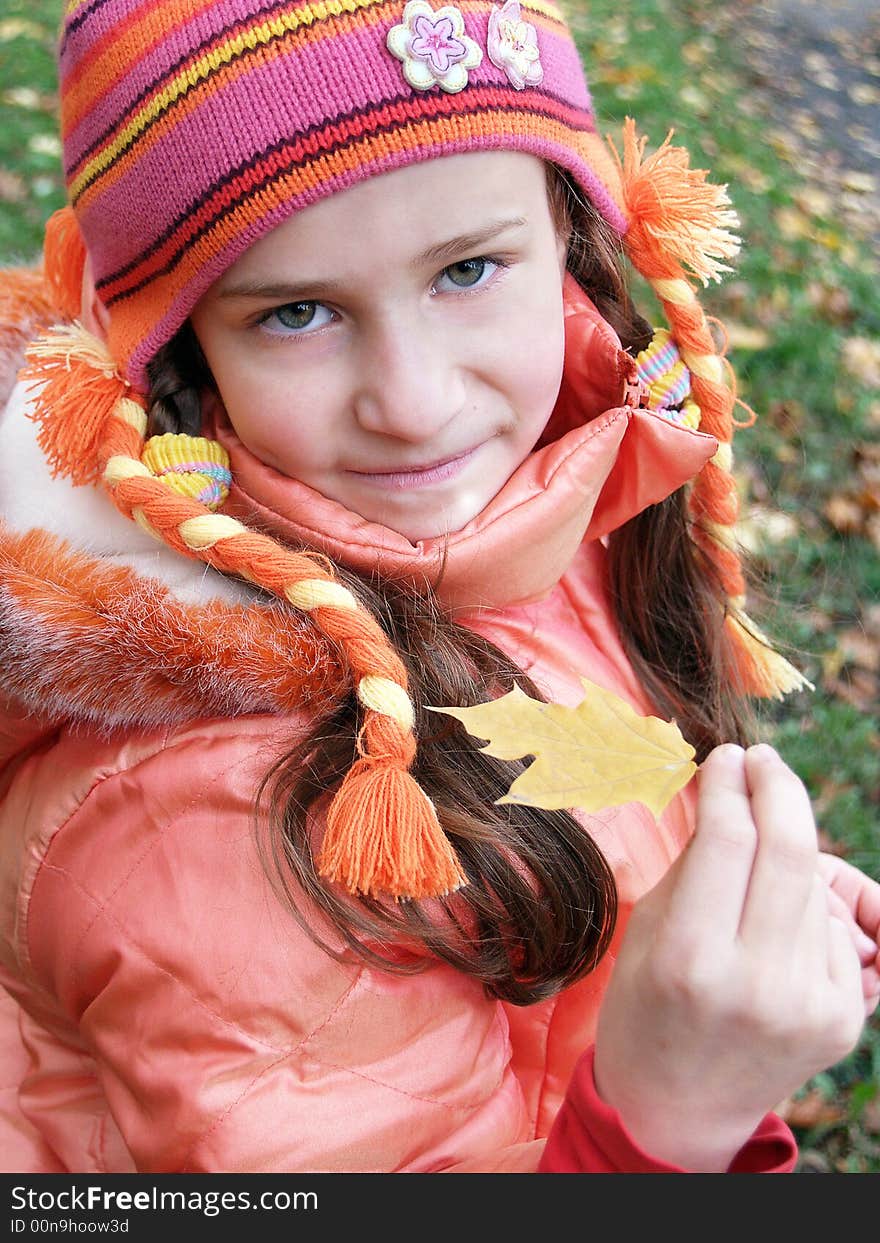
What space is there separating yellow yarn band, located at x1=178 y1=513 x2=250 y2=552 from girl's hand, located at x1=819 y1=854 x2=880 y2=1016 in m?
0.84

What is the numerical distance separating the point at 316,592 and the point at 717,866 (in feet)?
1.79

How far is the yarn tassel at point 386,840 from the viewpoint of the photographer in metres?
1.13

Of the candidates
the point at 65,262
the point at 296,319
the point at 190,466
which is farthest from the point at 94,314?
the point at 296,319

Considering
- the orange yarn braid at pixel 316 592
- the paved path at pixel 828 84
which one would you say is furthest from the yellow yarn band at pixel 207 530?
the paved path at pixel 828 84

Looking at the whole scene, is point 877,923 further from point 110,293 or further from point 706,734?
point 110,293

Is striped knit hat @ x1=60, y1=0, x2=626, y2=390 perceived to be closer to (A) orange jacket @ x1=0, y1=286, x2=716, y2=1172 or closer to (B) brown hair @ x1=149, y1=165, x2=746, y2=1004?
→ (B) brown hair @ x1=149, y1=165, x2=746, y2=1004

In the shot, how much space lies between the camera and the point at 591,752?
0.98m

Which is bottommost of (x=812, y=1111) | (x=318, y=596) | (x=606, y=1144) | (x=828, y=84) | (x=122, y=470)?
(x=812, y=1111)

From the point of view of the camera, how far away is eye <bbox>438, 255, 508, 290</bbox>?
134cm

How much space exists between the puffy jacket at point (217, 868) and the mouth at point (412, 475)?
0.20ft

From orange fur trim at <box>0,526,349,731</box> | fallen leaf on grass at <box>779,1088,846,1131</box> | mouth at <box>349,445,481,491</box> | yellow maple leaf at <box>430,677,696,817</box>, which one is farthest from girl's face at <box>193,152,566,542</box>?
fallen leaf on grass at <box>779,1088,846,1131</box>

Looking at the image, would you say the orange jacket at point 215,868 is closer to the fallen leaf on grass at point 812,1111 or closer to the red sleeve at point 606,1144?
the red sleeve at point 606,1144

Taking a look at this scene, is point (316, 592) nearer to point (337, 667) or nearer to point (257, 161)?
point (337, 667)
